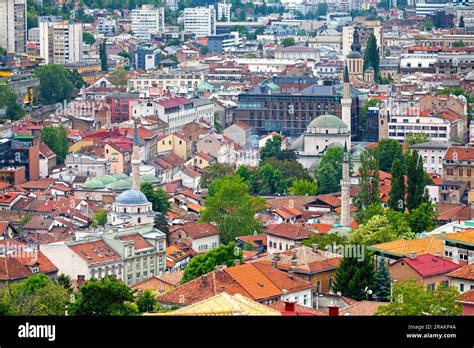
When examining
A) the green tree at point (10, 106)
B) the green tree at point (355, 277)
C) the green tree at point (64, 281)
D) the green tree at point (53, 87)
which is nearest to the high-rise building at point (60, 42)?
the green tree at point (53, 87)

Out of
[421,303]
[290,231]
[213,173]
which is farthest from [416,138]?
[421,303]

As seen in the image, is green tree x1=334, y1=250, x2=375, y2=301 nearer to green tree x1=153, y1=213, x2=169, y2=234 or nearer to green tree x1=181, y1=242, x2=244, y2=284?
green tree x1=181, y1=242, x2=244, y2=284

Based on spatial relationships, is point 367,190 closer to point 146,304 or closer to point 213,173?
point 213,173

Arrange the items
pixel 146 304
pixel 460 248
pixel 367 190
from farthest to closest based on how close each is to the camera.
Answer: pixel 367 190 → pixel 460 248 → pixel 146 304

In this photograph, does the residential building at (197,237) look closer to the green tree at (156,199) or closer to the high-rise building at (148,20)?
the green tree at (156,199)
